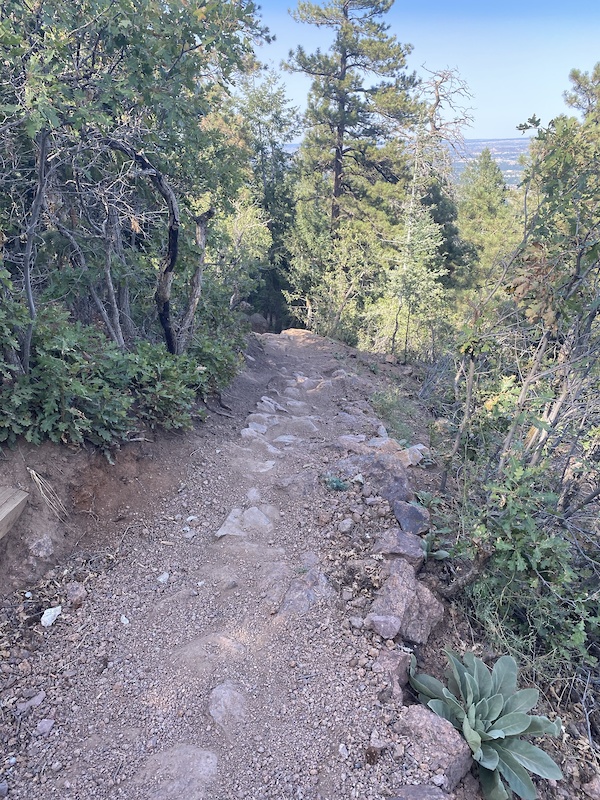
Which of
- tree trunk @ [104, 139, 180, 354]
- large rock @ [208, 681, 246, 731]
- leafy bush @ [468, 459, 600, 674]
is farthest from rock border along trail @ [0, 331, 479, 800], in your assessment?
tree trunk @ [104, 139, 180, 354]

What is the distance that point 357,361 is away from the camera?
991 cm

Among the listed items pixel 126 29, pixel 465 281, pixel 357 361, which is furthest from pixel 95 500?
pixel 465 281

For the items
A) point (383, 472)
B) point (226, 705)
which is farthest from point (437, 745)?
point (383, 472)

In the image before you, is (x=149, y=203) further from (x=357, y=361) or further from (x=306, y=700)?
(x=357, y=361)

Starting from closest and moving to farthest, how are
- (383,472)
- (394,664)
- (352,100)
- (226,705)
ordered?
(226,705)
(394,664)
(383,472)
(352,100)

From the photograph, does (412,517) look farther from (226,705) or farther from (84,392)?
(84,392)

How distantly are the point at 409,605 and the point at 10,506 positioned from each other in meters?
2.46

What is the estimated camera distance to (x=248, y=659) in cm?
269

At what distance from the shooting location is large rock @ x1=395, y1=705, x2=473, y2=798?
2254 millimetres

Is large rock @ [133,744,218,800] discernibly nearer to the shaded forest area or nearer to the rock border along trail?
the rock border along trail

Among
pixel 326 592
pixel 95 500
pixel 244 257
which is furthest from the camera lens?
pixel 244 257

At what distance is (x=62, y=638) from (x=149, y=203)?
4.13 m

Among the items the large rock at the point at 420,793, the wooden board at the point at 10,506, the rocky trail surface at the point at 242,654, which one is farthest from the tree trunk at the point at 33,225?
the large rock at the point at 420,793

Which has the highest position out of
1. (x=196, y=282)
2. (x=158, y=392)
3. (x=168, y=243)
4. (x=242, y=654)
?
(x=168, y=243)
